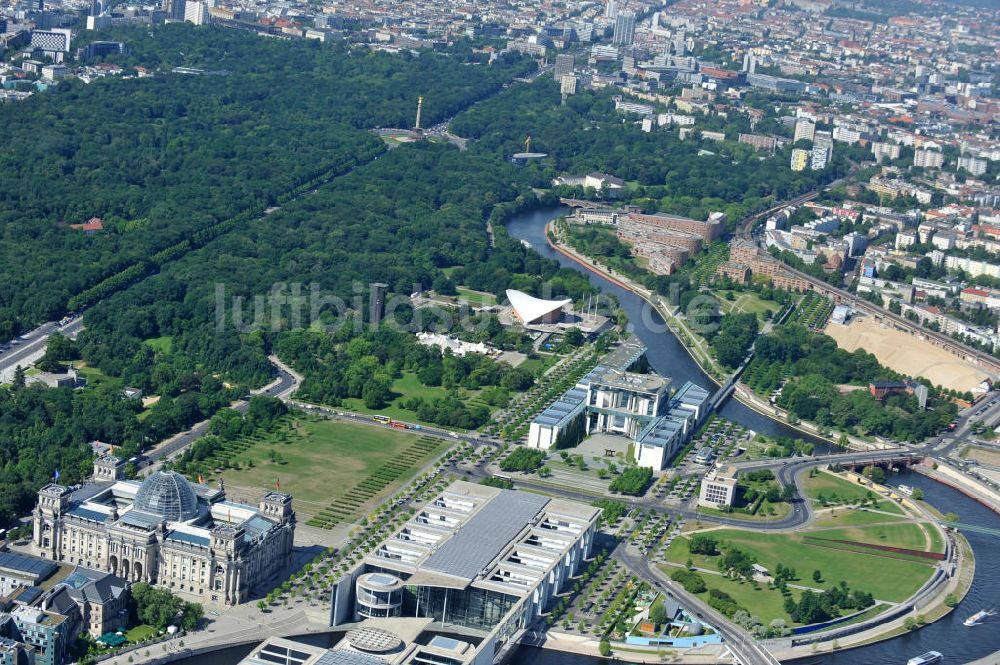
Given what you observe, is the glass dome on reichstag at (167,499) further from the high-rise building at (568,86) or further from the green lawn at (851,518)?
the high-rise building at (568,86)

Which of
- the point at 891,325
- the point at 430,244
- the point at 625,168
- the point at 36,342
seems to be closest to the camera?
the point at 36,342

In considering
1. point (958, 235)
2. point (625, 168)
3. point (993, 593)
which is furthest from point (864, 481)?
point (625, 168)

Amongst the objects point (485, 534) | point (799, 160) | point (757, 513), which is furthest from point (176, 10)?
point (485, 534)

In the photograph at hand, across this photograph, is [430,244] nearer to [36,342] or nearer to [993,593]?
[36,342]

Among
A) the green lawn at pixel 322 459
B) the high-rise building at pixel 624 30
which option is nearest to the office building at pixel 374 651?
the green lawn at pixel 322 459

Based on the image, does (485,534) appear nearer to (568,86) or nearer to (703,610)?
(703,610)
